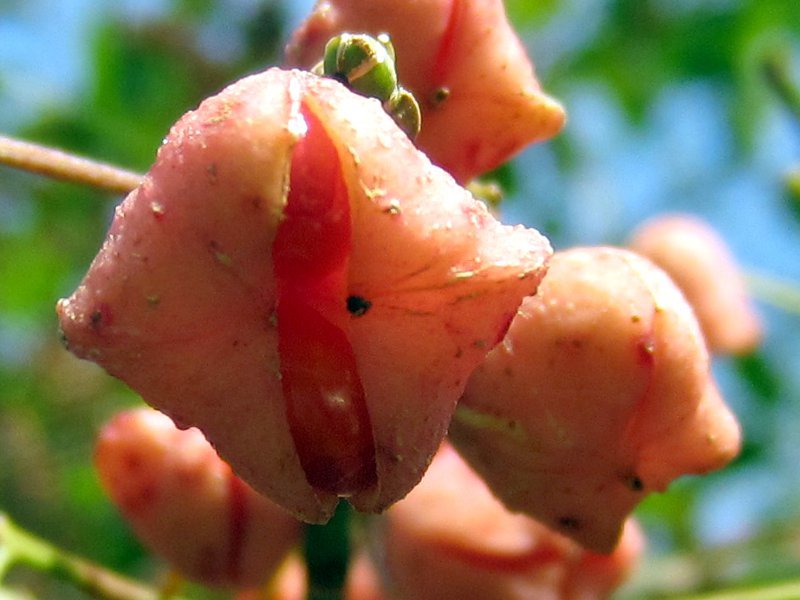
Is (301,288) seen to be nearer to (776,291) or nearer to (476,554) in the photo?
(476,554)

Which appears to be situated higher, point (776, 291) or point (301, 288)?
point (301, 288)

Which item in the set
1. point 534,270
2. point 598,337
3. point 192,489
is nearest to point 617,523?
point 598,337

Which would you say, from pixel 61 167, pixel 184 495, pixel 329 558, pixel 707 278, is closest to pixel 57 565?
pixel 184 495

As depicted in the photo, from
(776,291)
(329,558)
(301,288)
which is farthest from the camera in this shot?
(776,291)

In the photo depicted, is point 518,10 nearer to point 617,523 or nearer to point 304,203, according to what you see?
point 617,523

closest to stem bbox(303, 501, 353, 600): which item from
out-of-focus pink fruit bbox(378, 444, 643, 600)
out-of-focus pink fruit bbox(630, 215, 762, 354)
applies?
out-of-focus pink fruit bbox(378, 444, 643, 600)

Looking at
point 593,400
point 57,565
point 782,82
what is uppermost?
point 782,82

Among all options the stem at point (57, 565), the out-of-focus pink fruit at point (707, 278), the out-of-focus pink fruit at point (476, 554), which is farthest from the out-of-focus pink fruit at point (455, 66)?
the out-of-focus pink fruit at point (707, 278)

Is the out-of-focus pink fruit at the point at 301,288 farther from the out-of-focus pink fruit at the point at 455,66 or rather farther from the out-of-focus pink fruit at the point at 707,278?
the out-of-focus pink fruit at the point at 707,278
